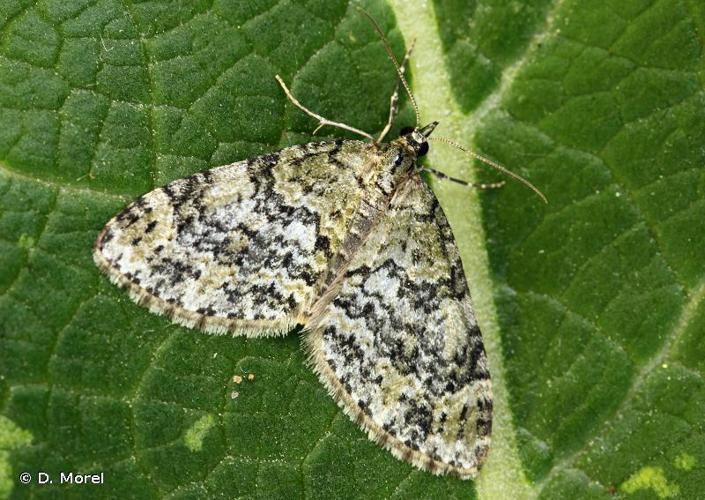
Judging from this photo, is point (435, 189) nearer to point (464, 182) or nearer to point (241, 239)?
point (464, 182)

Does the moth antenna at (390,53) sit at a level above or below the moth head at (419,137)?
above

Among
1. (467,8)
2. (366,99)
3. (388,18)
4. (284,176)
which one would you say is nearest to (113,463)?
(284,176)

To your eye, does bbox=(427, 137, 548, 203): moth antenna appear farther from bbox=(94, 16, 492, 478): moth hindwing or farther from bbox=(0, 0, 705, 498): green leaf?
bbox=(94, 16, 492, 478): moth hindwing

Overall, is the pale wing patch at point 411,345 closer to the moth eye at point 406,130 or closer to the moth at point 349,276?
the moth at point 349,276

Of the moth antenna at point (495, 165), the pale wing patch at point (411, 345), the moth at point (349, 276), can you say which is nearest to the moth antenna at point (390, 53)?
the moth at point (349, 276)

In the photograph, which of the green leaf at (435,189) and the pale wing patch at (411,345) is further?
the pale wing patch at (411,345)

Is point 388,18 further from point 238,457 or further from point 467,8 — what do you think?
point 238,457

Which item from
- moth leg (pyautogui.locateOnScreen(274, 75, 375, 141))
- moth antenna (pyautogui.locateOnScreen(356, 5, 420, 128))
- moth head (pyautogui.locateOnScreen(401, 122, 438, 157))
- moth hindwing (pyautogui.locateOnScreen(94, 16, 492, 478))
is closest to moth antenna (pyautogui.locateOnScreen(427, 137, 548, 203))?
moth head (pyautogui.locateOnScreen(401, 122, 438, 157))
